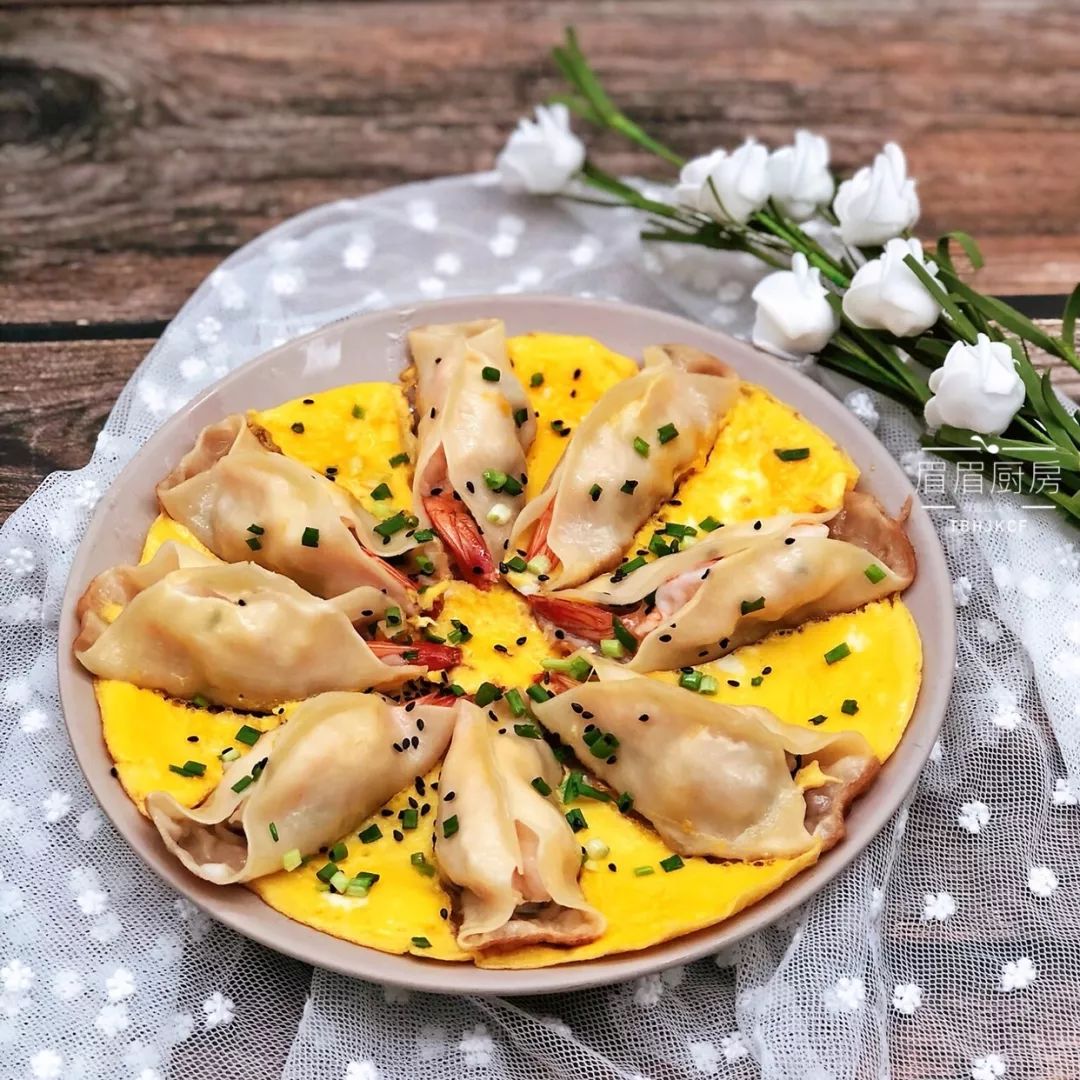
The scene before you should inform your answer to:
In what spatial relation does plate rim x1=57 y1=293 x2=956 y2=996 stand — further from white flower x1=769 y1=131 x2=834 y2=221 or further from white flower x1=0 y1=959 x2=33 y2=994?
white flower x1=769 y1=131 x2=834 y2=221

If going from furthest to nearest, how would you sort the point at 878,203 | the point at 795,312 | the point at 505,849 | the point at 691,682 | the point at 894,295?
the point at 878,203 → the point at 795,312 → the point at 894,295 → the point at 691,682 → the point at 505,849

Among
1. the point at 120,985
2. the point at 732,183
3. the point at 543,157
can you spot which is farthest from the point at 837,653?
the point at 543,157

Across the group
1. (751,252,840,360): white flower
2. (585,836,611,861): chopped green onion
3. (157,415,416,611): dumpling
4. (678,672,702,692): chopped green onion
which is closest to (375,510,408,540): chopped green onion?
(157,415,416,611): dumpling

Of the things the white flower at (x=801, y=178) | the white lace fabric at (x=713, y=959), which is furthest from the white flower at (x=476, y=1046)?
the white flower at (x=801, y=178)

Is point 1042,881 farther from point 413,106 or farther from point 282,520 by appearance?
point 413,106

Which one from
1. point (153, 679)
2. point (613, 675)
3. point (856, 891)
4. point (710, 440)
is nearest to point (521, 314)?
point (710, 440)

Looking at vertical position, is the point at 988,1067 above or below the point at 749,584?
below
